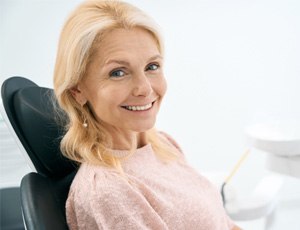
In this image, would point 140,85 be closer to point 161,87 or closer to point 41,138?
point 161,87

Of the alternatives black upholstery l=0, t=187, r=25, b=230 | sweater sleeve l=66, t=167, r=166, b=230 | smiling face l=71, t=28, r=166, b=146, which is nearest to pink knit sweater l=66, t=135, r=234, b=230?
sweater sleeve l=66, t=167, r=166, b=230

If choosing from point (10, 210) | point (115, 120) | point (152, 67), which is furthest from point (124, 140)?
point (10, 210)

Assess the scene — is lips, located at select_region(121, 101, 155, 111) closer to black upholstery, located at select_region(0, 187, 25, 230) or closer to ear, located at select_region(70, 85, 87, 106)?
ear, located at select_region(70, 85, 87, 106)

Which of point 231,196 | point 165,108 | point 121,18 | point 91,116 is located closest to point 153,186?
point 91,116

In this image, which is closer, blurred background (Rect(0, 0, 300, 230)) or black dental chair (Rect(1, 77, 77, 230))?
black dental chair (Rect(1, 77, 77, 230))

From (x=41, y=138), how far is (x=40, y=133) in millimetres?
12

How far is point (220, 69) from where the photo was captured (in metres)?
2.18

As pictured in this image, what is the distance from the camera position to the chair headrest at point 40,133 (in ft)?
2.96

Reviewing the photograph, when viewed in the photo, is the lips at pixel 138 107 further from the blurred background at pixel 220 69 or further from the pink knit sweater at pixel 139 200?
the blurred background at pixel 220 69

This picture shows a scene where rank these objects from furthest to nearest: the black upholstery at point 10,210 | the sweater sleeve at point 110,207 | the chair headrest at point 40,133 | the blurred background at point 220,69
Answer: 1. the blurred background at point 220,69
2. the black upholstery at point 10,210
3. the chair headrest at point 40,133
4. the sweater sleeve at point 110,207

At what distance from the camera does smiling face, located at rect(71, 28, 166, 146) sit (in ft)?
2.78

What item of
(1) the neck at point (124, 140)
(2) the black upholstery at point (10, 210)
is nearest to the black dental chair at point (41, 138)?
(1) the neck at point (124, 140)

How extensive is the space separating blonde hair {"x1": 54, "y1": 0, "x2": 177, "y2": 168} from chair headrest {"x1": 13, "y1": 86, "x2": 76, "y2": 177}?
0.10 feet

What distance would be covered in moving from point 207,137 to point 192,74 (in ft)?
1.23
